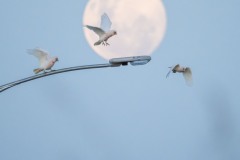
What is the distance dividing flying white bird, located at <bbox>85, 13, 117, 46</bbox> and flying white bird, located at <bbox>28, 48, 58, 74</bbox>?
152 centimetres

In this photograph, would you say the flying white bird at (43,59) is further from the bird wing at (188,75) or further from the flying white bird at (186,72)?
the bird wing at (188,75)

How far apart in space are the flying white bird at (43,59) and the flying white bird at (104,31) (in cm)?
152

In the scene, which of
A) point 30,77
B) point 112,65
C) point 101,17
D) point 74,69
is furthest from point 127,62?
point 101,17

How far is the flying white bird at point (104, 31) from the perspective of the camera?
14904mm

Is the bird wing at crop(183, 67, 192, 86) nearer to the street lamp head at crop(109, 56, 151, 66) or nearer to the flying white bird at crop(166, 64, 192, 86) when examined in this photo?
the flying white bird at crop(166, 64, 192, 86)

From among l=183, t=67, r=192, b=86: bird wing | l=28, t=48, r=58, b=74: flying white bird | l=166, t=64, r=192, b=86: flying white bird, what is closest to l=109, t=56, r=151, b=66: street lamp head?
l=28, t=48, r=58, b=74: flying white bird

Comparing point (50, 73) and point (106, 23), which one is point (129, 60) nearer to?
point (50, 73)

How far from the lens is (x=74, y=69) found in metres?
11.7

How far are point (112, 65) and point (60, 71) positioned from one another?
1.18 meters

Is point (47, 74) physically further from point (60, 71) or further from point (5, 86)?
point (5, 86)

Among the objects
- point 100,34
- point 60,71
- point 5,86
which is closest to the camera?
point 5,86

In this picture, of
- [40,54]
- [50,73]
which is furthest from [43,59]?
[50,73]

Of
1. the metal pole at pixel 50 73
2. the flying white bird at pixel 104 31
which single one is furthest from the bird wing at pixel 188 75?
the metal pole at pixel 50 73

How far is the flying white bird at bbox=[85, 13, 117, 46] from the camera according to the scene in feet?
48.9
